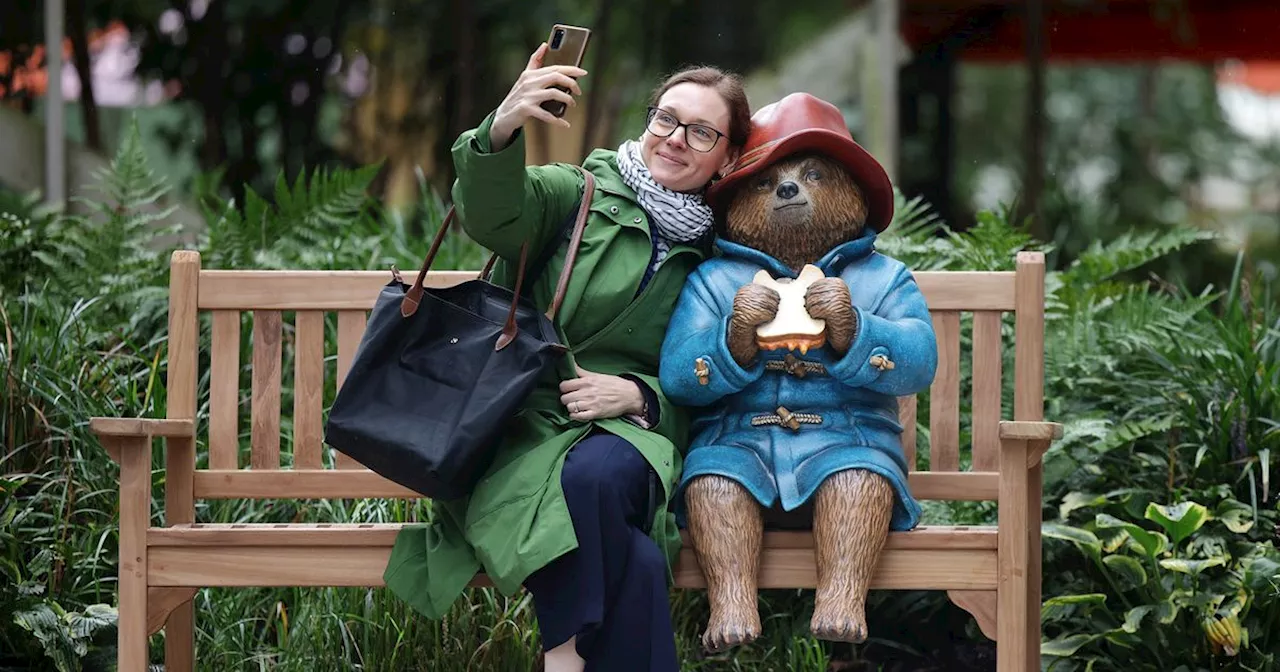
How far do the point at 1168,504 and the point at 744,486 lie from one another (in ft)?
5.22

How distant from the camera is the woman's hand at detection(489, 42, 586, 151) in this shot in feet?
10.6

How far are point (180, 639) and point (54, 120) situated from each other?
3979 mm

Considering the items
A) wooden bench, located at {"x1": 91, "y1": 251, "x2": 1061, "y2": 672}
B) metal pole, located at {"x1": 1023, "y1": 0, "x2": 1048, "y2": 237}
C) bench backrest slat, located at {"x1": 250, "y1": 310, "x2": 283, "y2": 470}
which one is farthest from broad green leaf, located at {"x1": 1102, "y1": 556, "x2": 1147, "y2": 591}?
metal pole, located at {"x1": 1023, "y1": 0, "x2": 1048, "y2": 237}

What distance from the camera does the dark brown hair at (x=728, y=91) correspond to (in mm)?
→ 3604

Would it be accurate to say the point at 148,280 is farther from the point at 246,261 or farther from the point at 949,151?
the point at 949,151

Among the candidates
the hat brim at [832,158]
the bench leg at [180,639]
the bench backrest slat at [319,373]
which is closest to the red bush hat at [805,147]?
the hat brim at [832,158]

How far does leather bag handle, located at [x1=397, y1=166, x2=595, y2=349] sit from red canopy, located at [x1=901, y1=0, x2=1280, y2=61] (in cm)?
485

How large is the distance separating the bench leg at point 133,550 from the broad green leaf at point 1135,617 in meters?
2.40

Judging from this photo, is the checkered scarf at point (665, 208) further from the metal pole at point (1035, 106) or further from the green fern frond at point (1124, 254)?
the metal pole at point (1035, 106)

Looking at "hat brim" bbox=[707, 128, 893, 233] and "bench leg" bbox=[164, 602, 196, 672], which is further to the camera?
"bench leg" bbox=[164, 602, 196, 672]

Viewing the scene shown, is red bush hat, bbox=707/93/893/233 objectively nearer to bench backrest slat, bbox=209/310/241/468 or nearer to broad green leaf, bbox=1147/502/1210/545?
broad green leaf, bbox=1147/502/1210/545

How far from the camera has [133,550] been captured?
3447 millimetres

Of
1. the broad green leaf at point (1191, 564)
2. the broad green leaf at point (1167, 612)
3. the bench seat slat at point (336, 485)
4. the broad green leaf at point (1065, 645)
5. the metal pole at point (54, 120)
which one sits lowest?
the broad green leaf at point (1065, 645)

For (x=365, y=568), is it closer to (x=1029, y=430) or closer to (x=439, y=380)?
(x=439, y=380)
